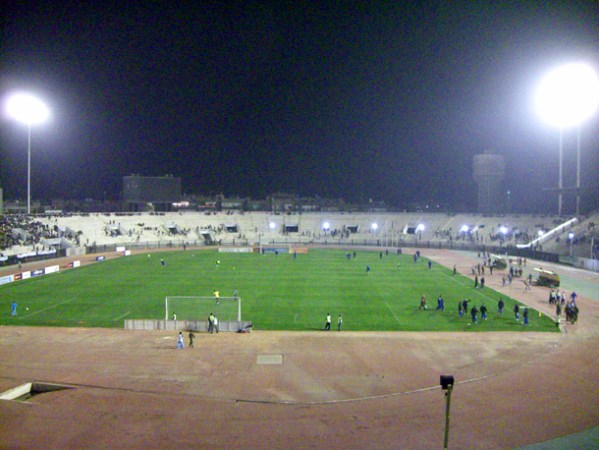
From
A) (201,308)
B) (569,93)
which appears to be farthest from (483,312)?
(569,93)

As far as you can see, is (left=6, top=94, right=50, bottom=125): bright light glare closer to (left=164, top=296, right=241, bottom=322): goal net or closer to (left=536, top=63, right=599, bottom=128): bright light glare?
(left=164, top=296, right=241, bottom=322): goal net

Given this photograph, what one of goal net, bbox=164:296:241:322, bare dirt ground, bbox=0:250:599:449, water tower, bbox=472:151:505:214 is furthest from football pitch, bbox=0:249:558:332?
water tower, bbox=472:151:505:214

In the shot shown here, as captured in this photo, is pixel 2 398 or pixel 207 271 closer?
pixel 2 398

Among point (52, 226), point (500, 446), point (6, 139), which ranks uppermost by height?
point (6, 139)

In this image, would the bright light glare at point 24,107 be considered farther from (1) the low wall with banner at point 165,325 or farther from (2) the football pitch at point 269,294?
(1) the low wall with banner at point 165,325

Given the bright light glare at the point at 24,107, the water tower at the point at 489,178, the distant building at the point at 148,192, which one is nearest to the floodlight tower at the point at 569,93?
the water tower at the point at 489,178

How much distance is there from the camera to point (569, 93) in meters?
60.5

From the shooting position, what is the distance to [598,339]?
84.1 feet

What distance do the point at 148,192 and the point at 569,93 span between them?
74.6 metres

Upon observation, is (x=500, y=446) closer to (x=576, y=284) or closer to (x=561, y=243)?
(x=576, y=284)

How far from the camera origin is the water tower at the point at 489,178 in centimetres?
12362

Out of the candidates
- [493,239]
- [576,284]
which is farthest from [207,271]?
[493,239]

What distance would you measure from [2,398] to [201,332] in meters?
11.1

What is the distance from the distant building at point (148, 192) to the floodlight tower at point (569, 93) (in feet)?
227
